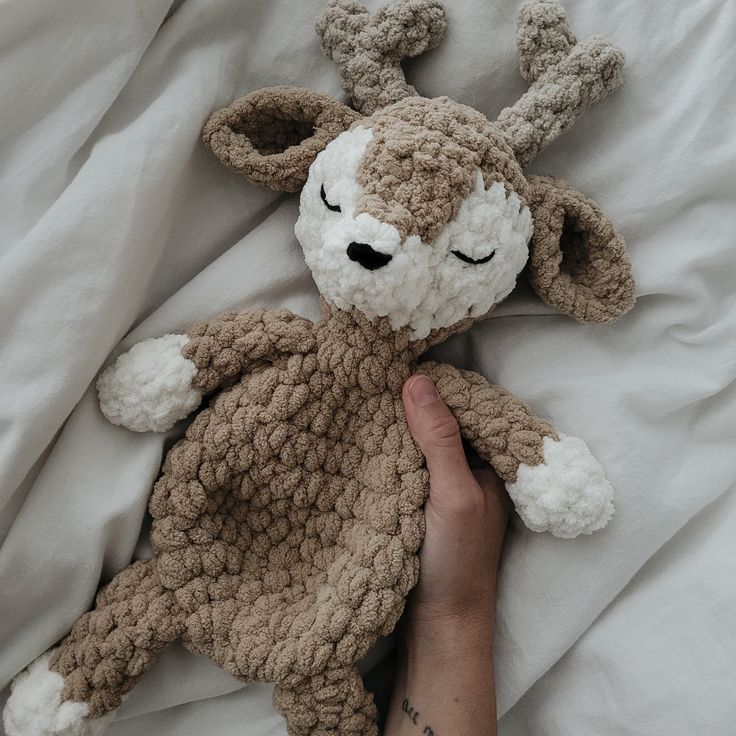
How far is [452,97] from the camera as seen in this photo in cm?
79

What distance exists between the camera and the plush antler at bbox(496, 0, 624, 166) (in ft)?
2.31

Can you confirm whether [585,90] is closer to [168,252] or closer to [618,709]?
[168,252]

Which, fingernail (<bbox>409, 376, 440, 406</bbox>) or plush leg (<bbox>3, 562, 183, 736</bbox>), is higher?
fingernail (<bbox>409, 376, 440, 406</bbox>)

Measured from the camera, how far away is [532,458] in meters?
0.70

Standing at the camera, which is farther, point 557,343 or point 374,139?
point 557,343

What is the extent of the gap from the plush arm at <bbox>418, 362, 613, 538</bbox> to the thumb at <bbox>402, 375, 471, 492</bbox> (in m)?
0.03

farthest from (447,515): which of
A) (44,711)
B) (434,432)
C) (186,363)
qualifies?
(44,711)

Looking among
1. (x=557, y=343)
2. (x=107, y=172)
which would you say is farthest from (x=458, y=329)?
(x=107, y=172)

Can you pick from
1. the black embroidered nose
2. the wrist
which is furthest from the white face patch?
the wrist

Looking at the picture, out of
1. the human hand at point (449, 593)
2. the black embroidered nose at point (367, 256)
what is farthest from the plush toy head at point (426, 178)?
the human hand at point (449, 593)

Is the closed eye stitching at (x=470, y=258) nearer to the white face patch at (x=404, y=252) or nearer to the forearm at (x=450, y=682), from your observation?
the white face patch at (x=404, y=252)

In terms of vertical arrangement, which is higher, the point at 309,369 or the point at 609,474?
the point at 309,369

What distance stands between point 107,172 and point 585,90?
1.66 feet

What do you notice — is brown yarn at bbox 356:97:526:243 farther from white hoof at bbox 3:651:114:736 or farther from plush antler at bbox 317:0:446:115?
white hoof at bbox 3:651:114:736
